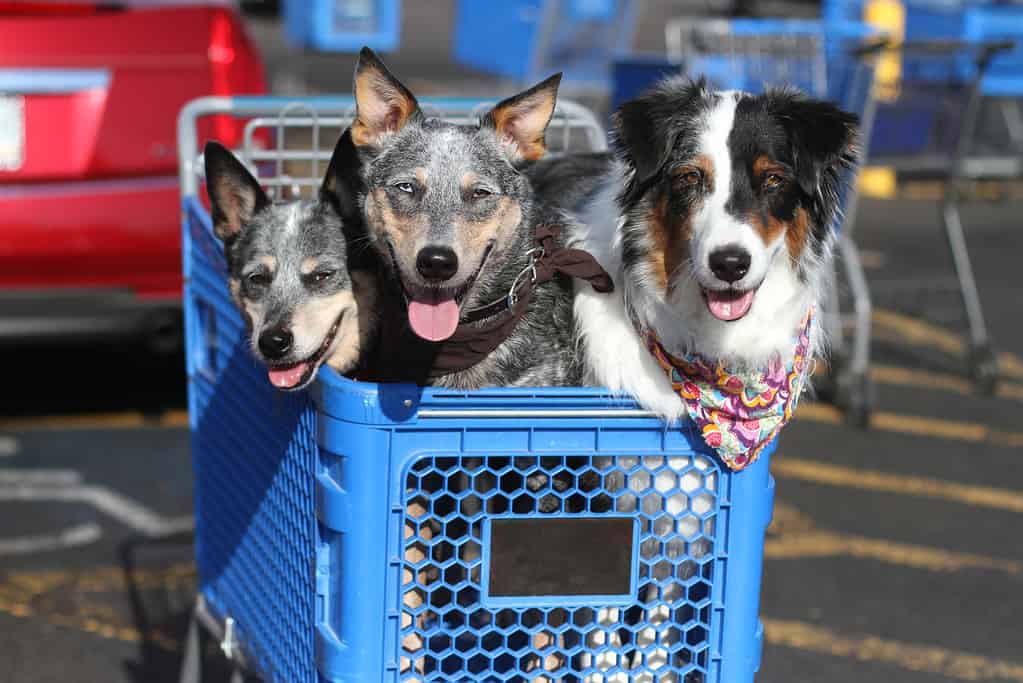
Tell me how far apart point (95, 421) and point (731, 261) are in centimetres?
449

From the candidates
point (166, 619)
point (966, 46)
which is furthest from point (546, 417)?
point (966, 46)

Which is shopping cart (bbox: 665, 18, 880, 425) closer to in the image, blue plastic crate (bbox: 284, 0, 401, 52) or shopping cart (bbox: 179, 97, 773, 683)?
shopping cart (bbox: 179, 97, 773, 683)

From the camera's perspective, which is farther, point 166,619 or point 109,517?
point 109,517

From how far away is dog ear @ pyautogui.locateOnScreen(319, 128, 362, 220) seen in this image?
329 cm

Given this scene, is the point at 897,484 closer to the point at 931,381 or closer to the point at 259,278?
the point at 931,381

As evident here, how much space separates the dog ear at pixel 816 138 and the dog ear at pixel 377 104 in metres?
0.89

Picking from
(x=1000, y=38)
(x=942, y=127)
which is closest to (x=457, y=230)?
(x=942, y=127)

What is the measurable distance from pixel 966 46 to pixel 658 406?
467 cm

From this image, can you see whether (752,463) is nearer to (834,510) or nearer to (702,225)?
(702,225)

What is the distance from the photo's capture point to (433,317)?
9.36ft

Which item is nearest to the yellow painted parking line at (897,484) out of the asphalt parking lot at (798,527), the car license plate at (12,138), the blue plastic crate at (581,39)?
the asphalt parking lot at (798,527)

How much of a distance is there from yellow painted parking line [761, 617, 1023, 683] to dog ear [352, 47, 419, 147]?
2.33 m

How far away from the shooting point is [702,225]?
111 inches

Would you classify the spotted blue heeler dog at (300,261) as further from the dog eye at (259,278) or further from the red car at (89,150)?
the red car at (89,150)
